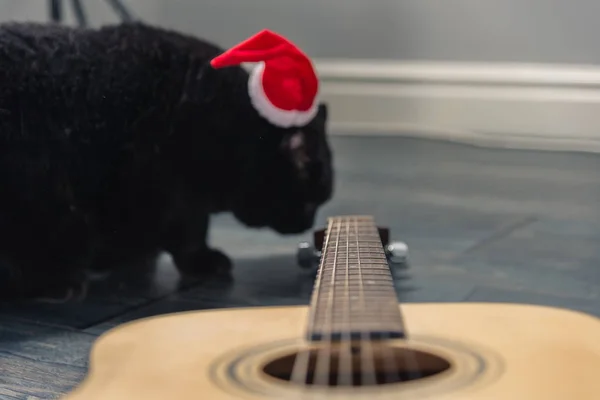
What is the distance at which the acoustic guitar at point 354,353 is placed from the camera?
1.50ft

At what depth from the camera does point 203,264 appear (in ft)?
3.87

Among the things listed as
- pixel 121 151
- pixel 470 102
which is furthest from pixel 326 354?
pixel 470 102

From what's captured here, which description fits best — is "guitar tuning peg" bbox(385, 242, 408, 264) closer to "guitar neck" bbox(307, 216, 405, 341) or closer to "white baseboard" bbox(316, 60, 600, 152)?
"guitar neck" bbox(307, 216, 405, 341)

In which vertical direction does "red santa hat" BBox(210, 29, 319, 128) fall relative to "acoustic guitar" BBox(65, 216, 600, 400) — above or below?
above

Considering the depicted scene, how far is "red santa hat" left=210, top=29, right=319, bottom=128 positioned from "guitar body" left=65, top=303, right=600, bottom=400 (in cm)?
44

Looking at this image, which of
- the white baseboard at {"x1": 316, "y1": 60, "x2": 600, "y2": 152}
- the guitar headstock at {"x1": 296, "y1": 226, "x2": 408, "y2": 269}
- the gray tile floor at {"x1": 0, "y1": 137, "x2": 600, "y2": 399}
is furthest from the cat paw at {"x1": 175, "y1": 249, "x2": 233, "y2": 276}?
the white baseboard at {"x1": 316, "y1": 60, "x2": 600, "y2": 152}

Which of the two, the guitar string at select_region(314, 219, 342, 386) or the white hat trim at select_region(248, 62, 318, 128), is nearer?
the guitar string at select_region(314, 219, 342, 386)

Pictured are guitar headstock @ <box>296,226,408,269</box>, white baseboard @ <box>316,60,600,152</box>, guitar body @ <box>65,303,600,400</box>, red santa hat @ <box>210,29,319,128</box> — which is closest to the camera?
guitar body @ <box>65,303,600,400</box>

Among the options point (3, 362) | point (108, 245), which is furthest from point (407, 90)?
point (3, 362)

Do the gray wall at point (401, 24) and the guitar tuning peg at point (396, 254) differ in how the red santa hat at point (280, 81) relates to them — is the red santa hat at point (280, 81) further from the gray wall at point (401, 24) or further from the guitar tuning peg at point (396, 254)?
the gray wall at point (401, 24)

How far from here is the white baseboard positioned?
240 centimetres

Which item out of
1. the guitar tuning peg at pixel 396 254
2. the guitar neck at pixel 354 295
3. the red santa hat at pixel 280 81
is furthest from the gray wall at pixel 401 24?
the guitar neck at pixel 354 295

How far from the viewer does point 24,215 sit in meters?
0.96

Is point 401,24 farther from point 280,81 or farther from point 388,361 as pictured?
point 388,361
